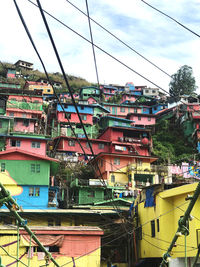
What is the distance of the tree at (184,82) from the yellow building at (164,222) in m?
62.3

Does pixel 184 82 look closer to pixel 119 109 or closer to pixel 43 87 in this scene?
pixel 119 109

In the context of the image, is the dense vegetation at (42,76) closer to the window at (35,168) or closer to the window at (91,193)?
the window at (35,168)

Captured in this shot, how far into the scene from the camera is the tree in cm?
8519

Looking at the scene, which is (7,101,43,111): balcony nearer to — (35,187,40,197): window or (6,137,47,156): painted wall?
(6,137,47,156): painted wall

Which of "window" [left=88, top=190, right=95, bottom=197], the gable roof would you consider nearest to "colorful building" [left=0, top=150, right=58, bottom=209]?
the gable roof

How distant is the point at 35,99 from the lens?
56344 millimetres

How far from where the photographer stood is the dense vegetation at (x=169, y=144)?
54.7 m

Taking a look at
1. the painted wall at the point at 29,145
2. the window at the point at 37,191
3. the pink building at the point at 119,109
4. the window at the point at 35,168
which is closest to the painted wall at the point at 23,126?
the painted wall at the point at 29,145

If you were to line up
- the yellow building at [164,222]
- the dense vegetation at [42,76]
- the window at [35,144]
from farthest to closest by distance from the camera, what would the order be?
the dense vegetation at [42,76]
the window at [35,144]
the yellow building at [164,222]

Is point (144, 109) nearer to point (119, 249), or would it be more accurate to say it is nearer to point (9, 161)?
point (9, 161)

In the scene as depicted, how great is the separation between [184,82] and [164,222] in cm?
6759

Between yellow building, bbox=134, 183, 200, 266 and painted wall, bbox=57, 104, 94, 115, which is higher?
painted wall, bbox=57, 104, 94, 115

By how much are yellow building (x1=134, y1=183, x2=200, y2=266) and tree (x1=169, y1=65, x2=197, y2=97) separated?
6228cm

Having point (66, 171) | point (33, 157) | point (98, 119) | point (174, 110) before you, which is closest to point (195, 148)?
point (174, 110)
